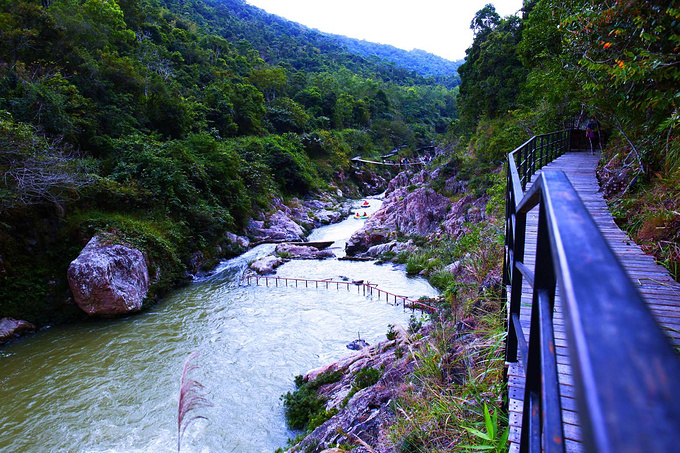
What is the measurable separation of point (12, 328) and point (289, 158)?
2133cm

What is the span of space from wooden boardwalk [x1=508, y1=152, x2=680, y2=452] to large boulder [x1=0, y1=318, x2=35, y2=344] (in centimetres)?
1259

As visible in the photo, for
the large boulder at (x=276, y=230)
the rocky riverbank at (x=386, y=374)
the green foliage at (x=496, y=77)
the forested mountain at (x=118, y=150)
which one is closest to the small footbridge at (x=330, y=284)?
the rocky riverbank at (x=386, y=374)

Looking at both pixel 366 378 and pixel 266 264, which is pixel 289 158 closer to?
pixel 266 264

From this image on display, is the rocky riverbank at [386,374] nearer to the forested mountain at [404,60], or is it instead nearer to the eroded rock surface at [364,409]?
the eroded rock surface at [364,409]

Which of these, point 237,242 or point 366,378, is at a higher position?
point 366,378

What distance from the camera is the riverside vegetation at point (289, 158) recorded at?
409 cm

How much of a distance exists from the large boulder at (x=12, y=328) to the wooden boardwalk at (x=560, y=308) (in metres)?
12.6

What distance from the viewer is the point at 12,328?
9797 mm

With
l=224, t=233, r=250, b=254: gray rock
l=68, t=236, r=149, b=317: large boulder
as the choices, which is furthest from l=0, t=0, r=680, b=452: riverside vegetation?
l=68, t=236, r=149, b=317: large boulder

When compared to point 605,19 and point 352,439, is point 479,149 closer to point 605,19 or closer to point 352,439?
point 605,19

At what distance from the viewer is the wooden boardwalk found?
1.96 meters

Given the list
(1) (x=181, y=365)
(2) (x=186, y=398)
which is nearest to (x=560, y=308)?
(2) (x=186, y=398)

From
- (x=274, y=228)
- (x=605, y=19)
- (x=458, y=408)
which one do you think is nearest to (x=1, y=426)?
(x=458, y=408)

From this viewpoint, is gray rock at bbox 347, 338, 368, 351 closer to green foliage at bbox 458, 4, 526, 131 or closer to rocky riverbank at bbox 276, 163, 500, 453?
rocky riverbank at bbox 276, 163, 500, 453
